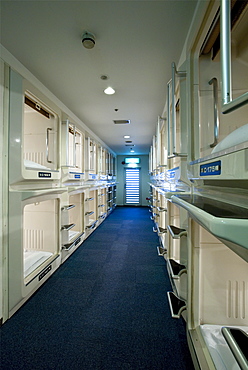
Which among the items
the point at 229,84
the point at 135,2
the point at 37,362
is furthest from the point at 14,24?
the point at 37,362

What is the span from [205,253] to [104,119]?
119 inches

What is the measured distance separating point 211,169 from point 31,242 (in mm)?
2643

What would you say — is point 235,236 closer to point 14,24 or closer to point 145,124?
point 14,24

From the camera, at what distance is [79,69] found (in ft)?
5.97

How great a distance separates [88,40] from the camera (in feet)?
4.53

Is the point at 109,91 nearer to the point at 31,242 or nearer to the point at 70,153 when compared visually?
the point at 70,153

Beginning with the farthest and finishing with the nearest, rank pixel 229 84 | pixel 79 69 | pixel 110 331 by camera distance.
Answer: pixel 79 69 < pixel 110 331 < pixel 229 84

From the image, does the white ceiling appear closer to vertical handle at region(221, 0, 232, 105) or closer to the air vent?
vertical handle at region(221, 0, 232, 105)

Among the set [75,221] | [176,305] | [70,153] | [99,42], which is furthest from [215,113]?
[75,221]

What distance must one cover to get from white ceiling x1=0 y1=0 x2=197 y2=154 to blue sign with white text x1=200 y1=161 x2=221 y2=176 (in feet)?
3.67

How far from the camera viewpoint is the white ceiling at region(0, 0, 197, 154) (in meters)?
1.16

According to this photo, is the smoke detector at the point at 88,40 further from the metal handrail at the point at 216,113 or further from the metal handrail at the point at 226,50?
the metal handrail at the point at 226,50

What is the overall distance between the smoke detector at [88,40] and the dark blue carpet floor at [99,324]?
7.87 ft

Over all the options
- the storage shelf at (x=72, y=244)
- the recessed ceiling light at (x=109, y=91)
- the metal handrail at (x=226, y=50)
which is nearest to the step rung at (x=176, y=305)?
the metal handrail at (x=226, y=50)
